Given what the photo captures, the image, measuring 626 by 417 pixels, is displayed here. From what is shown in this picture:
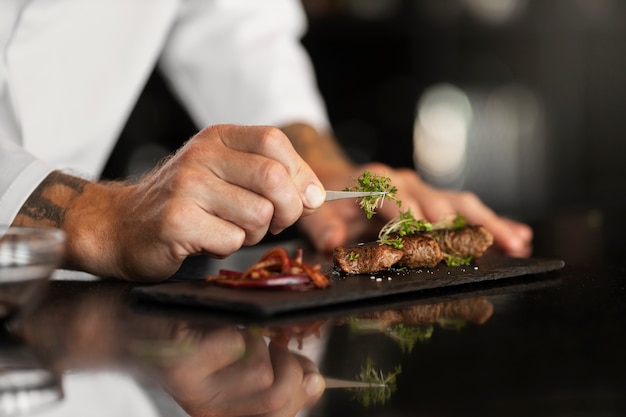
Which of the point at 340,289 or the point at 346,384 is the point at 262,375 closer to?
the point at 346,384

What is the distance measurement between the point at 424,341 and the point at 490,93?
15.1 feet

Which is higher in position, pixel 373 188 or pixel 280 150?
pixel 280 150

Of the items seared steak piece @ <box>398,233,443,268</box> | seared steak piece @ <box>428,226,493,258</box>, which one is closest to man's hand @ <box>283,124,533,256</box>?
seared steak piece @ <box>428,226,493,258</box>

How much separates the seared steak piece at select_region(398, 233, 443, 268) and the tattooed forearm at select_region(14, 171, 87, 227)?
0.56 m

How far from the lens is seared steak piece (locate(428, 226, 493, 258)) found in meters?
1.64

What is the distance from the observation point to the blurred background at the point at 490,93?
208 inches

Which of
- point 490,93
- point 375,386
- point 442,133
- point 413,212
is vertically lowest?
point 442,133

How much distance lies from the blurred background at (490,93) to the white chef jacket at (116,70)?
2.44 metres

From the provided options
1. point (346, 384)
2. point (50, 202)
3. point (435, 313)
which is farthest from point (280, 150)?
point (346, 384)

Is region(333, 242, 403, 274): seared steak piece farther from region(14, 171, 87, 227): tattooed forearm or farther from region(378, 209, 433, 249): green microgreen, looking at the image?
region(14, 171, 87, 227): tattooed forearm

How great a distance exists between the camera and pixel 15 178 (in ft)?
5.19

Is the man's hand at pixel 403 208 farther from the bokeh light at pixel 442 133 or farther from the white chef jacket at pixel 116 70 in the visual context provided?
the bokeh light at pixel 442 133

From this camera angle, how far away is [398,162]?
17.3 feet

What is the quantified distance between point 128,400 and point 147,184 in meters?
0.71
